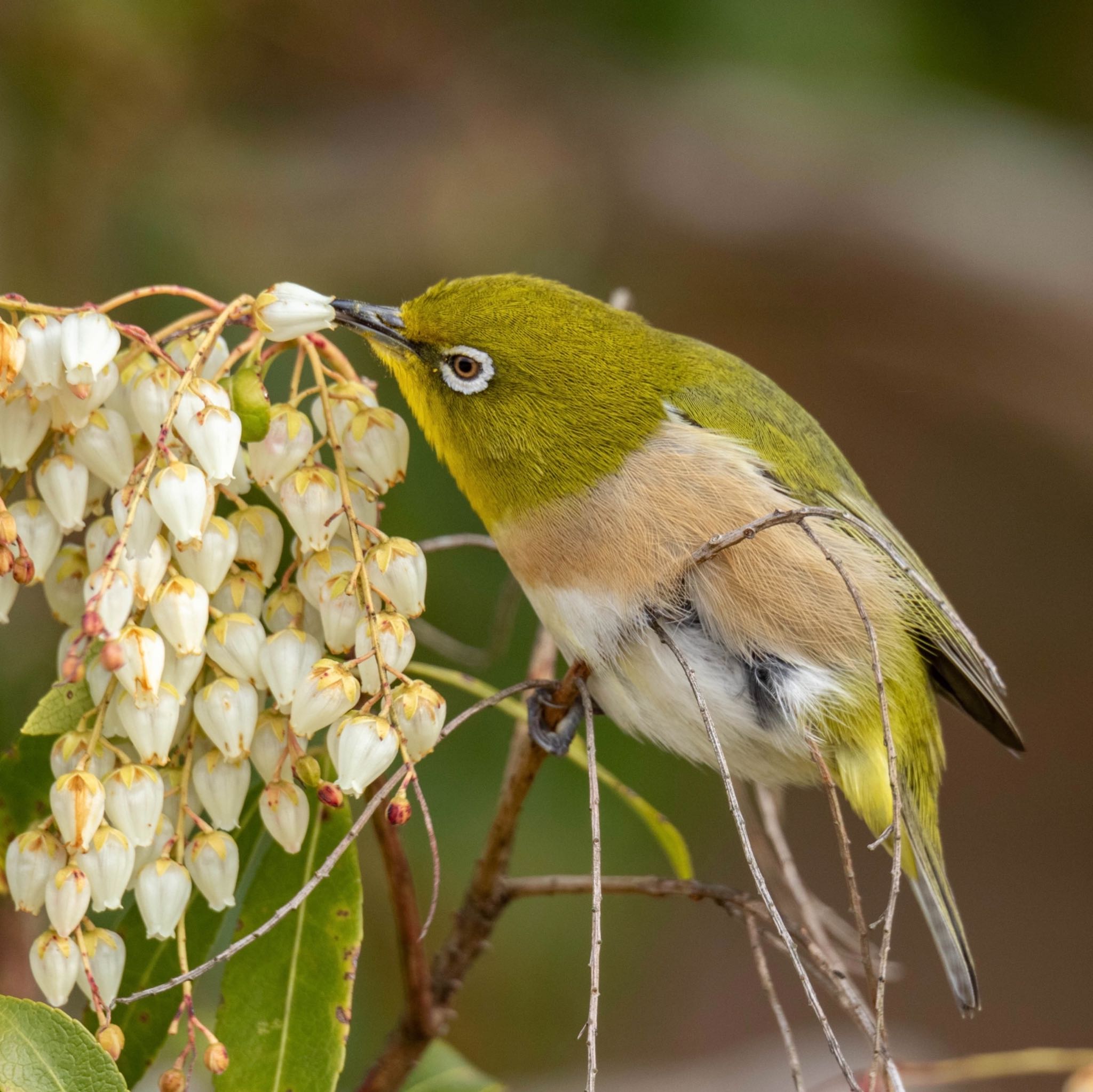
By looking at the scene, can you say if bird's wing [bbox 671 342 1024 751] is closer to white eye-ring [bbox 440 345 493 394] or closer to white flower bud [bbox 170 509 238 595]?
white eye-ring [bbox 440 345 493 394]

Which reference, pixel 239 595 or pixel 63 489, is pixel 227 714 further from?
pixel 63 489

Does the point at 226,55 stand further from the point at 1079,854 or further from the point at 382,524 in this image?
the point at 1079,854

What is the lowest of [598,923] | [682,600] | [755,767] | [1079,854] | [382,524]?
[1079,854]

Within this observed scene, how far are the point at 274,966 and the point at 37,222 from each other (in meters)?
2.07

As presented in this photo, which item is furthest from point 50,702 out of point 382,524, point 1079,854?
point 1079,854

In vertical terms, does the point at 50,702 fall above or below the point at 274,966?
above

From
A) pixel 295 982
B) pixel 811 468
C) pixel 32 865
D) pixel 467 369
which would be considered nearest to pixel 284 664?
pixel 32 865

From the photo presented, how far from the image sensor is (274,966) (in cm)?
122

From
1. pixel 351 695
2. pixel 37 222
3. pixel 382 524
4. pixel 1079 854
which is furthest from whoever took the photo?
pixel 1079 854

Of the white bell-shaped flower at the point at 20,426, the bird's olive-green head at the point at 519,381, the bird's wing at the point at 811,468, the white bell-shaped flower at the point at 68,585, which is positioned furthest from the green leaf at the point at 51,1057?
the bird's wing at the point at 811,468

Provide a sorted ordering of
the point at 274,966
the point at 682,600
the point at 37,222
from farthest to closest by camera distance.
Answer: the point at 37,222 → the point at 682,600 → the point at 274,966

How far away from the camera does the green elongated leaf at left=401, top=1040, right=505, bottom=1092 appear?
1592mm

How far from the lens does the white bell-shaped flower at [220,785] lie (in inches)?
42.3

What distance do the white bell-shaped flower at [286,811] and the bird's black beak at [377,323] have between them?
0.61 metres
